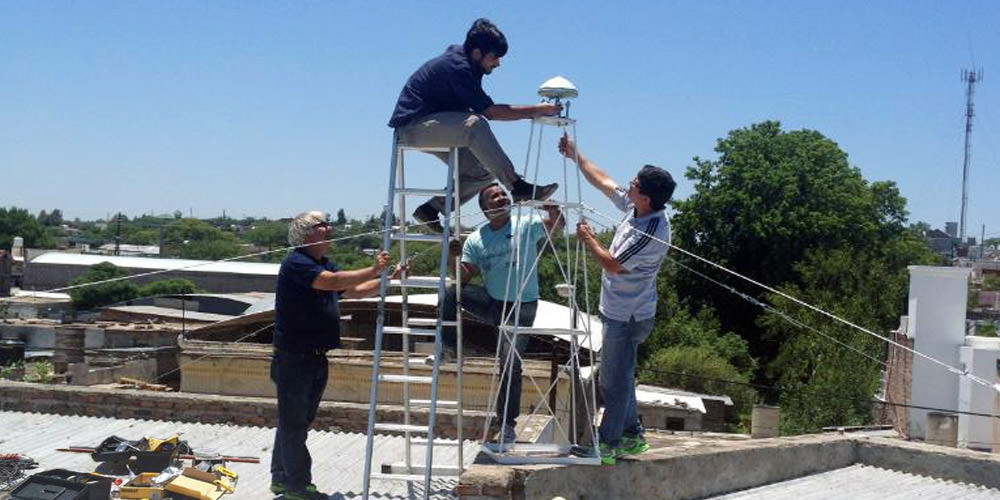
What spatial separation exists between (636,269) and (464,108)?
1.36 m

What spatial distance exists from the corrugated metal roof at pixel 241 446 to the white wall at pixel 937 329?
13.4 metres

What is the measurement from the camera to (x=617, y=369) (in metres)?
6.75

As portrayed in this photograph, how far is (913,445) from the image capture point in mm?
8711

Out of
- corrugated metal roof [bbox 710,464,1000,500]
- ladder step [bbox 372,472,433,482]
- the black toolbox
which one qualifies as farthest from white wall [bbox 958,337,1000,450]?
the black toolbox

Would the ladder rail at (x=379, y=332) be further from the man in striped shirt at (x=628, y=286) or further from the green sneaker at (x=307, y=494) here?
the man in striped shirt at (x=628, y=286)

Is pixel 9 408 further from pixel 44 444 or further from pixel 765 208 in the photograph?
pixel 765 208

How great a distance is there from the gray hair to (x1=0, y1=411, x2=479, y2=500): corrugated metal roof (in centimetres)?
170

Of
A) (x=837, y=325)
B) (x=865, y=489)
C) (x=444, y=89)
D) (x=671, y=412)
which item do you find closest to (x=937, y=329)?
(x=671, y=412)

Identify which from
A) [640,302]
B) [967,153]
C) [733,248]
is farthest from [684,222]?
[640,302]

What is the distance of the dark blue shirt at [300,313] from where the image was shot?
6.68 m

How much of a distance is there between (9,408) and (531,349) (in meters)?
13.2

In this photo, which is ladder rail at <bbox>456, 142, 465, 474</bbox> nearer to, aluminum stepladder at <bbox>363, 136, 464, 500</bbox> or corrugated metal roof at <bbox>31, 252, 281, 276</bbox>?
aluminum stepladder at <bbox>363, 136, 464, 500</bbox>

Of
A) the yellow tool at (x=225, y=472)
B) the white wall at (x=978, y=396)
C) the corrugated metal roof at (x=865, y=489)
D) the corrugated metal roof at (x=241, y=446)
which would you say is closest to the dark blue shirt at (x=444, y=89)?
the corrugated metal roof at (x=241, y=446)

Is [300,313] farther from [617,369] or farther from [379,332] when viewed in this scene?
[617,369]
